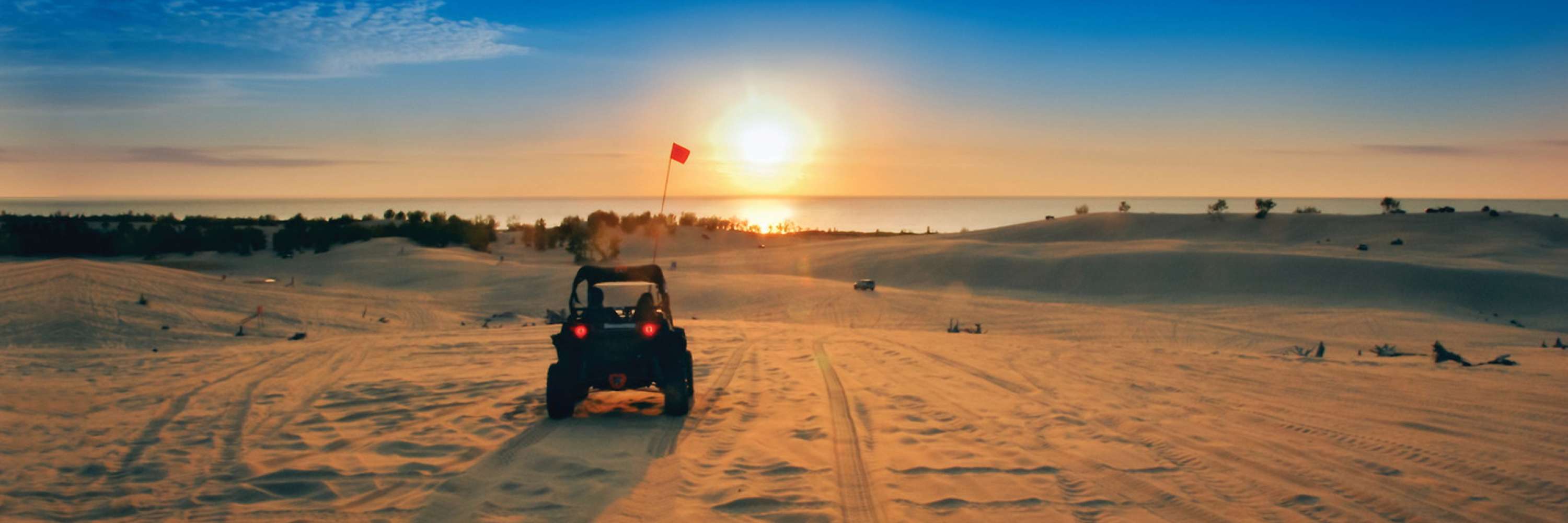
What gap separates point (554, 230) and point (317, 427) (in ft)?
147

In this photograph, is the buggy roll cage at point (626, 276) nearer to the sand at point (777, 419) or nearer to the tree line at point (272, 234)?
the sand at point (777, 419)

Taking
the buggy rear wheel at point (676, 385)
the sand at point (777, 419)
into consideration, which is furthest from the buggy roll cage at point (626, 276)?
the sand at point (777, 419)

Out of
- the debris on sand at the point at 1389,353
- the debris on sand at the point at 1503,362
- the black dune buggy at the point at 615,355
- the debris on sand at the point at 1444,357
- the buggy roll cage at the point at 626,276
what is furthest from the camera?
the debris on sand at the point at 1389,353

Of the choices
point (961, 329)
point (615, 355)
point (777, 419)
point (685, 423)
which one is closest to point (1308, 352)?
point (961, 329)

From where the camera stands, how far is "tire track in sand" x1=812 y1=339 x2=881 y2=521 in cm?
587

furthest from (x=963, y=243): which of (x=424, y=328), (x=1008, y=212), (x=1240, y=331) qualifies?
(x=1008, y=212)

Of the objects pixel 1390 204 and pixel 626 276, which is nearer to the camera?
pixel 626 276

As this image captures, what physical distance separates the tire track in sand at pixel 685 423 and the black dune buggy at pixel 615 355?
0.23 meters

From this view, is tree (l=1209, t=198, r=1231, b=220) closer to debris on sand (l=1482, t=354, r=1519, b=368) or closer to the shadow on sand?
debris on sand (l=1482, t=354, r=1519, b=368)

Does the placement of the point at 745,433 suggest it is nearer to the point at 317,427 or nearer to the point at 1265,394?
the point at 317,427

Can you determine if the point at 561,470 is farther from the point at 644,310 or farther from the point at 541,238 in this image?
the point at 541,238

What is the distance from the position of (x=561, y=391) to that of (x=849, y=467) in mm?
3359

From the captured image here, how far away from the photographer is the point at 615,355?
28.5 feet

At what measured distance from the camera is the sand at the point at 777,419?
6.11 meters
